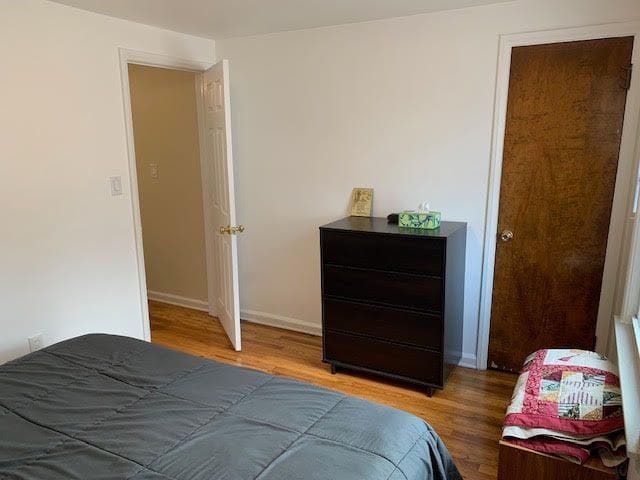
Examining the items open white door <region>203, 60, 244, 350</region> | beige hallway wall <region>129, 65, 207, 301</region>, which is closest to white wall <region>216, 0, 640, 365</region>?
open white door <region>203, 60, 244, 350</region>

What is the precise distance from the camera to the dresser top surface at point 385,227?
2.56m

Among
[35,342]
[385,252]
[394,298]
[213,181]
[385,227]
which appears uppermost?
[213,181]

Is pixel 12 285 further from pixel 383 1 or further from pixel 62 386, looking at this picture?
pixel 383 1

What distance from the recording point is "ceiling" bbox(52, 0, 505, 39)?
2.56 metres

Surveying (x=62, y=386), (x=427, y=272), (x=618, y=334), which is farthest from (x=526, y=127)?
Result: (x=62, y=386)

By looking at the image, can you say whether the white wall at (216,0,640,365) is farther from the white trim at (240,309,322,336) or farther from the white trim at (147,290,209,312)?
the white trim at (147,290,209,312)

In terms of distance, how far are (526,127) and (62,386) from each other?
258cm

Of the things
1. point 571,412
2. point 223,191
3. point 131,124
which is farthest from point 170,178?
point 571,412

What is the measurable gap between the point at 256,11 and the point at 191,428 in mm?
2364

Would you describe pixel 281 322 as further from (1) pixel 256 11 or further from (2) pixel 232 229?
(1) pixel 256 11

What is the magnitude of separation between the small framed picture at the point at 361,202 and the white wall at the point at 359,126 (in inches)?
2.0

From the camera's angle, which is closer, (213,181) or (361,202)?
(361,202)

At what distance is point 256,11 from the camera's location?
276cm

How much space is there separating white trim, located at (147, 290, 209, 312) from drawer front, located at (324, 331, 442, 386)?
1642 mm
